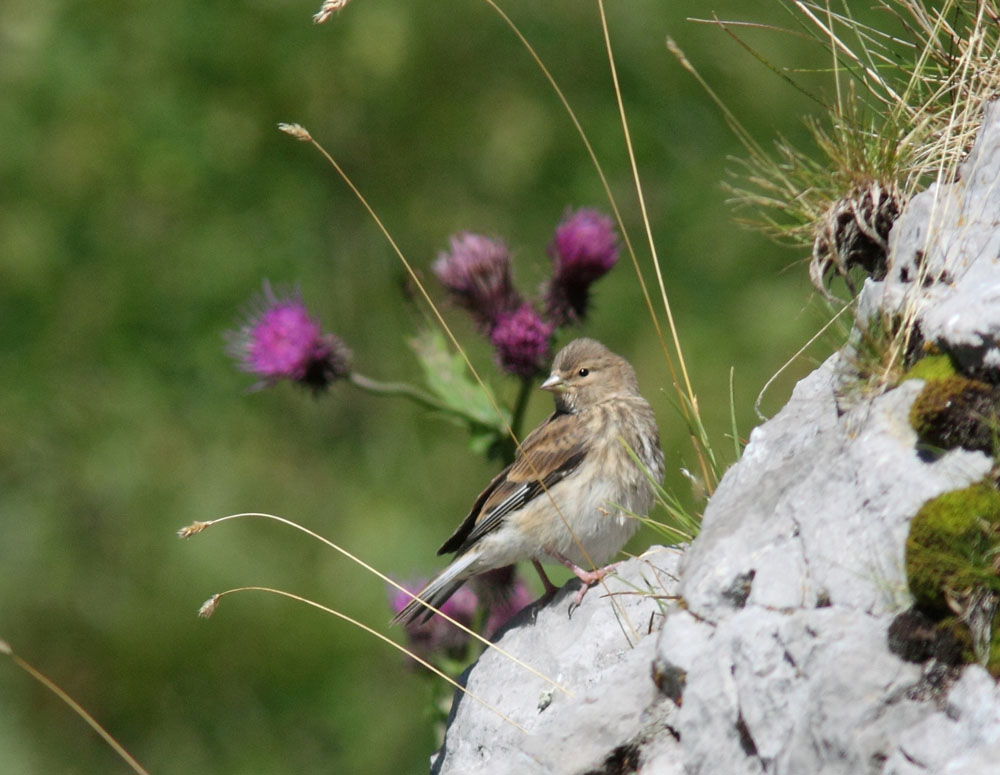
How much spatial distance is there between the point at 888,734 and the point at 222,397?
653 cm

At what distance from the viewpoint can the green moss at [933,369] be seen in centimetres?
299

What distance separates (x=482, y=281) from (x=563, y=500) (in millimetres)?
977

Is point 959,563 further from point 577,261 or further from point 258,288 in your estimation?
point 258,288

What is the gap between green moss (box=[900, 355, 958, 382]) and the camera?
2.99 meters

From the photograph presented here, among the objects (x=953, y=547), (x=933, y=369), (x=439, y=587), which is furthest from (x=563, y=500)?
(x=953, y=547)

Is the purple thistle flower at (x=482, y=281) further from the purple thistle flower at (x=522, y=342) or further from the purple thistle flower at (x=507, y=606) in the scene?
the purple thistle flower at (x=507, y=606)

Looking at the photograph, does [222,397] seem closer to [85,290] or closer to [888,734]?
[85,290]

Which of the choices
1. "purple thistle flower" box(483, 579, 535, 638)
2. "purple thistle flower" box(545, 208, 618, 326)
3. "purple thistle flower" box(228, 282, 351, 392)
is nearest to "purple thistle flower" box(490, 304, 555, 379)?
"purple thistle flower" box(545, 208, 618, 326)

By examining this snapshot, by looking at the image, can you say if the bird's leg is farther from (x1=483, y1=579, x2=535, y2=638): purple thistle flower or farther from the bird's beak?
the bird's beak

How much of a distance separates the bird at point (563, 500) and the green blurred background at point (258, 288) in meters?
1.89

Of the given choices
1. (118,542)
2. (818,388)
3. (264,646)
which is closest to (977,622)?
(818,388)

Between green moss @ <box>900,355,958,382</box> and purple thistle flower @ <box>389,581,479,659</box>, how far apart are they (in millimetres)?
2700

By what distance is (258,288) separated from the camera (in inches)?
343

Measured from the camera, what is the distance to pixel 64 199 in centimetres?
928
